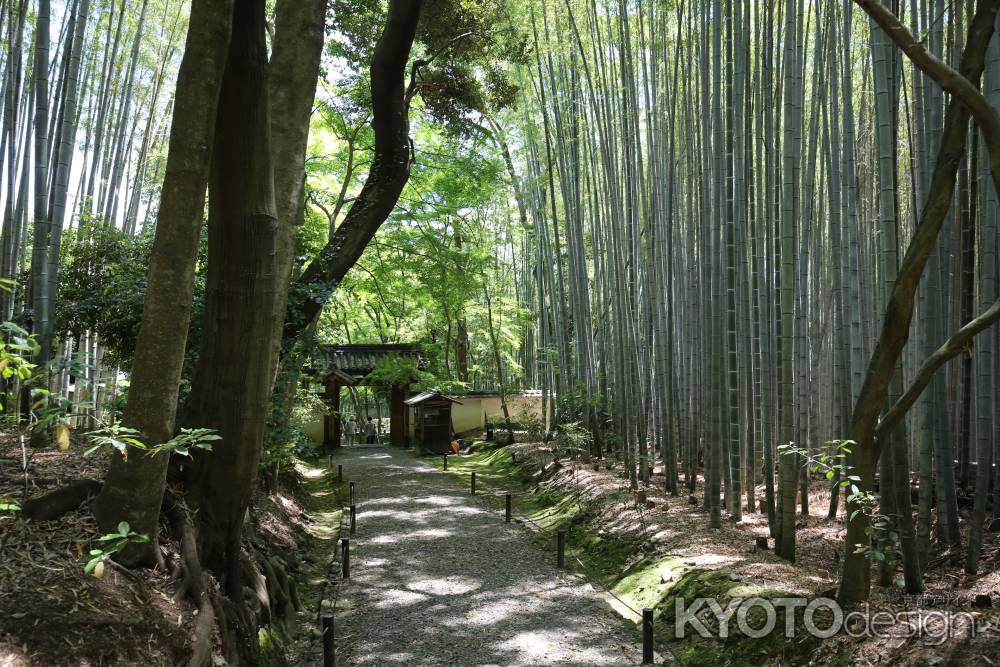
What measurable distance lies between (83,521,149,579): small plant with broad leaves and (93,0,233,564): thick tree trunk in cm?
7

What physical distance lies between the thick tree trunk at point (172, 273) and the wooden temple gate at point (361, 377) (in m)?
11.7

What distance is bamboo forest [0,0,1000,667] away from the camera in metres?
2.70

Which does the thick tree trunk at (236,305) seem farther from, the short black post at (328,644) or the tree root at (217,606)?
the short black post at (328,644)

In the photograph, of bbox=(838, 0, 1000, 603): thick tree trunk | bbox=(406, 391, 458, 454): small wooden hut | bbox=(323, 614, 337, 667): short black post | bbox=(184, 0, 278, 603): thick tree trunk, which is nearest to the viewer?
bbox=(838, 0, 1000, 603): thick tree trunk

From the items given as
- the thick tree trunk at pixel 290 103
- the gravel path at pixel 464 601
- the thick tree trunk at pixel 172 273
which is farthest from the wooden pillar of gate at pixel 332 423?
the thick tree trunk at pixel 172 273

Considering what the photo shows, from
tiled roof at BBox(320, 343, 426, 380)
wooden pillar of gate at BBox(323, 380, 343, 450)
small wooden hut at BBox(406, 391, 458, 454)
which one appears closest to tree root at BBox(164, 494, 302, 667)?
small wooden hut at BBox(406, 391, 458, 454)

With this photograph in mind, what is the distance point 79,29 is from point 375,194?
2.63 meters

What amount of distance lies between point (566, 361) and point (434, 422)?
3.84m

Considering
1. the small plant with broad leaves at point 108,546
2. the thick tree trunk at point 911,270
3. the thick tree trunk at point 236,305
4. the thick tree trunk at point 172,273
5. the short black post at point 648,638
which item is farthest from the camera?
the short black post at point 648,638

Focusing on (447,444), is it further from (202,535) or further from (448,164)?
(202,535)

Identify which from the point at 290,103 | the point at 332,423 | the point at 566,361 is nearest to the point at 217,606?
the point at 290,103

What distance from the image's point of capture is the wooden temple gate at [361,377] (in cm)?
1459

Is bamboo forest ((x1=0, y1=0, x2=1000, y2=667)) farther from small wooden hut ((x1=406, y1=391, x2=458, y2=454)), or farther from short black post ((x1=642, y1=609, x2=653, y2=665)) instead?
small wooden hut ((x1=406, y1=391, x2=458, y2=454))

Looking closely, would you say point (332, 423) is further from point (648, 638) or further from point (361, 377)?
point (648, 638)
